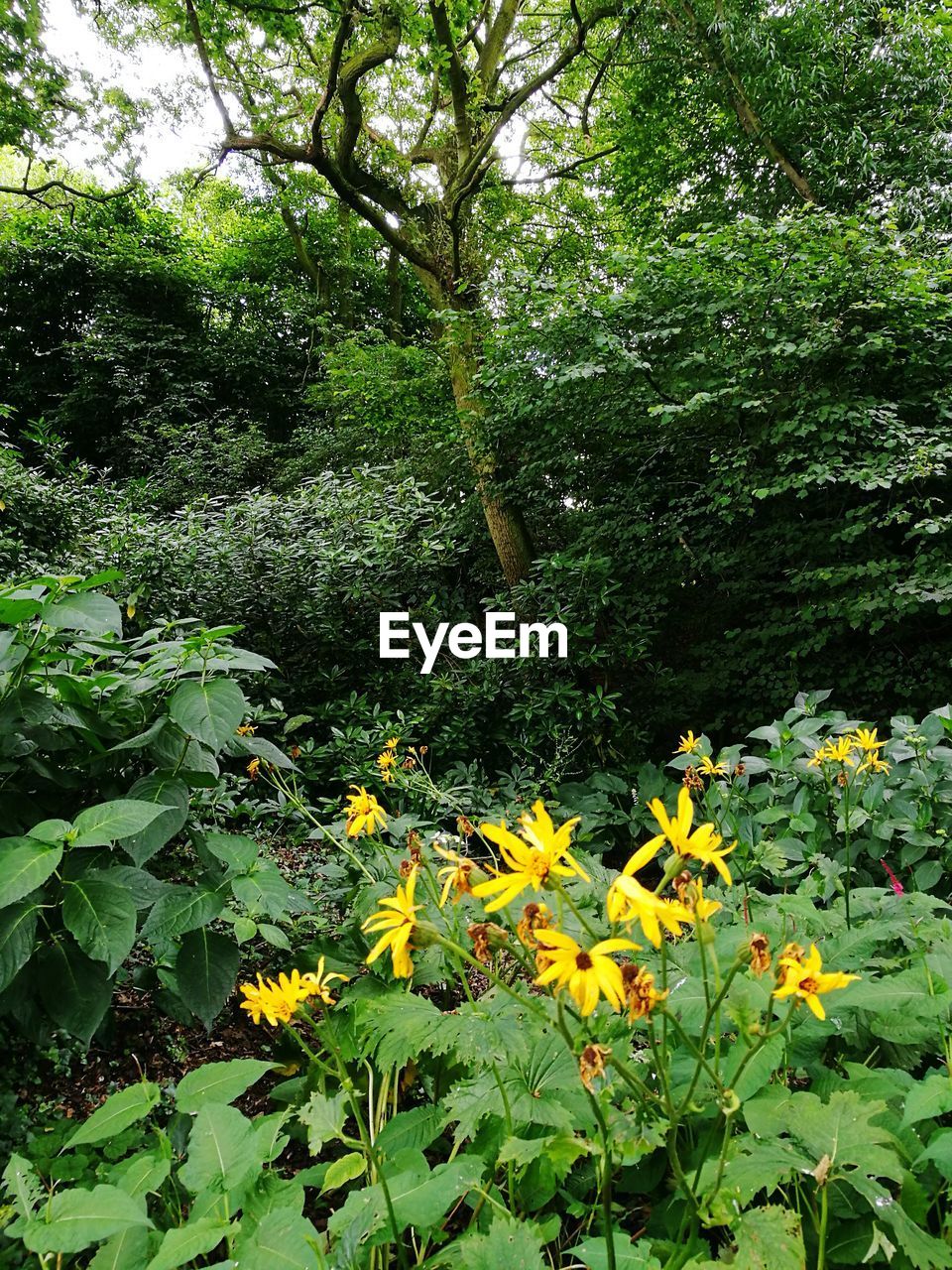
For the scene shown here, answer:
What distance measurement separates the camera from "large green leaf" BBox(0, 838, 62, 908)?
3.08 feet

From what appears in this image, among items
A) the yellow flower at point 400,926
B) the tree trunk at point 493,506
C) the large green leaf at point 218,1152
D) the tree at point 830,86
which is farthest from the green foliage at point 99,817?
the tree at point 830,86

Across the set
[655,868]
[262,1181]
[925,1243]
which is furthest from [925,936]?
[655,868]

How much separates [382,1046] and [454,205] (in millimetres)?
5577

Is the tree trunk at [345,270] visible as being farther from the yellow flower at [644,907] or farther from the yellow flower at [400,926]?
the yellow flower at [644,907]

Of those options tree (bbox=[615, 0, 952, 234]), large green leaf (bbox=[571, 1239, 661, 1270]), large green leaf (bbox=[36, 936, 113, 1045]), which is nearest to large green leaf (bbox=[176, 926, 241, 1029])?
large green leaf (bbox=[36, 936, 113, 1045])

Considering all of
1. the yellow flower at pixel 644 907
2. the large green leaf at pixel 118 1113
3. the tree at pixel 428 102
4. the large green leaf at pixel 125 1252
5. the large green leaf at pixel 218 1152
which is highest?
the tree at pixel 428 102

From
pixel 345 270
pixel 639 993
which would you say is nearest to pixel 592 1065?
pixel 639 993

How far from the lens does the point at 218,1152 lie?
85 centimetres

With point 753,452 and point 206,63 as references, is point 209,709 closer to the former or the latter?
point 753,452

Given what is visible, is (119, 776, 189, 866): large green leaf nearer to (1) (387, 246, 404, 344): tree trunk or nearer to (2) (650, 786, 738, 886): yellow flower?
(2) (650, 786, 738, 886): yellow flower

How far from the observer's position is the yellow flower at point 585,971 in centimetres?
48

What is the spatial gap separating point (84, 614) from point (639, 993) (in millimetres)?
1130

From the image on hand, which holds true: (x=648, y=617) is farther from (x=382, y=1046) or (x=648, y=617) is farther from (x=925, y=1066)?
(x=382, y=1046)

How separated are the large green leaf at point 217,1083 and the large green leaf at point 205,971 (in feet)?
0.57
